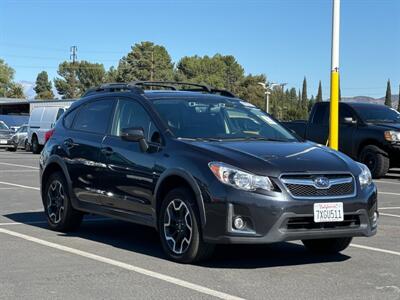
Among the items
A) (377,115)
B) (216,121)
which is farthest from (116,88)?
(377,115)

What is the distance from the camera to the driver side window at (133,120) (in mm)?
7152

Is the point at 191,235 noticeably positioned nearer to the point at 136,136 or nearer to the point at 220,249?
the point at 220,249

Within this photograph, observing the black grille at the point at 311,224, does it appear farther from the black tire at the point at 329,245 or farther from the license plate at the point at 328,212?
the black tire at the point at 329,245

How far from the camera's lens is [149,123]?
7230mm

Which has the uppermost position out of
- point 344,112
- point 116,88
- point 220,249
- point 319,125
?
point 116,88

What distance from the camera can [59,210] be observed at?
853cm

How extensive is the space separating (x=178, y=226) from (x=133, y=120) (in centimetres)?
161

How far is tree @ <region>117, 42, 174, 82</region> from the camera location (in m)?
93.2

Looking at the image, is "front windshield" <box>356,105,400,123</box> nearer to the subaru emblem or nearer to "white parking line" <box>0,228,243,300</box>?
"white parking line" <box>0,228,243,300</box>

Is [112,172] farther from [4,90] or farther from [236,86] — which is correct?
[4,90]

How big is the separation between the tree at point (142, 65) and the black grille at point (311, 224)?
84.2 metres

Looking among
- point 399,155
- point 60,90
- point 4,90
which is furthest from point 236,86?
point 399,155

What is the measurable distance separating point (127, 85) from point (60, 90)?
109500mm

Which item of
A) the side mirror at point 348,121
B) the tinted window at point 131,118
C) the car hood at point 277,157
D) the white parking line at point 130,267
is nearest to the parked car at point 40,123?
the side mirror at point 348,121
